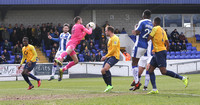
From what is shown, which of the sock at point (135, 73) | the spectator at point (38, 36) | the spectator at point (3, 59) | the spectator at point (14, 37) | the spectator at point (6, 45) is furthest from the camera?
the spectator at point (38, 36)

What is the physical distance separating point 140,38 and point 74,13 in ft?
89.3

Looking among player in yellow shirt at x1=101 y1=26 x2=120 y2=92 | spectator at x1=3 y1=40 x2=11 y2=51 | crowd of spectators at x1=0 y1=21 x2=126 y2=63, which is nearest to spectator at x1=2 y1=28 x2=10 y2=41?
crowd of spectators at x1=0 y1=21 x2=126 y2=63

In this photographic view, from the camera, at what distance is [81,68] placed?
93.2ft

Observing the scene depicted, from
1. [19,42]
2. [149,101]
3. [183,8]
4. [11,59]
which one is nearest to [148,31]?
[149,101]

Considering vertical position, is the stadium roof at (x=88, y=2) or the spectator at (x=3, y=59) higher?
the stadium roof at (x=88, y=2)

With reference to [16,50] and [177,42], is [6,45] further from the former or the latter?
[177,42]

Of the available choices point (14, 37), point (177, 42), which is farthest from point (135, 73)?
point (177, 42)

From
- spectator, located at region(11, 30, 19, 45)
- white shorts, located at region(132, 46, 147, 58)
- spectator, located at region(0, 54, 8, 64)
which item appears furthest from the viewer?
spectator, located at region(11, 30, 19, 45)

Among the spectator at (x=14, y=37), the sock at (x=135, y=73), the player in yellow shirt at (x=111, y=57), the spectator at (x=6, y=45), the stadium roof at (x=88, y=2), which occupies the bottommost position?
the sock at (x=135, y=73)

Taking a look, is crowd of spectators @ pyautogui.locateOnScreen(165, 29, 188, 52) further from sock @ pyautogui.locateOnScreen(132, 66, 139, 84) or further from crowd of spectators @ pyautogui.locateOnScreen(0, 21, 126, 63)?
sock @ pyautogui.locateOnScreen(132, 66, 139, 84)

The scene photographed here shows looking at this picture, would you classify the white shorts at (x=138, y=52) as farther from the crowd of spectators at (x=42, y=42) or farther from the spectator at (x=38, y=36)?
the spectator at (x=38, y=36)

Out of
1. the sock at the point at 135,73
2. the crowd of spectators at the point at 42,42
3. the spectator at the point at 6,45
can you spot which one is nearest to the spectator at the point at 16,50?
the crowd of spectators at the point at 42,42

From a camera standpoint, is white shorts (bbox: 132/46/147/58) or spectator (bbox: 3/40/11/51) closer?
white shorts (bbox: 132/46/147/58)

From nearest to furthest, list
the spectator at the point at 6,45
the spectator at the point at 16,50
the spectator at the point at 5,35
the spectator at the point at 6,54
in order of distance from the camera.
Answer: the spectator at the point at 6,54 < the spectator at the point at 16,50 < the spectator at the point at 6,45 < the spectator at the point at 5,35
